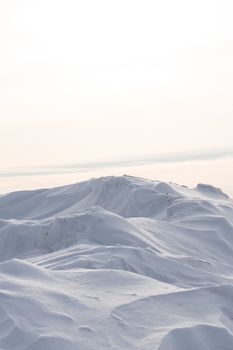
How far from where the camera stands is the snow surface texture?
216 inches

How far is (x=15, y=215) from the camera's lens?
15812mm

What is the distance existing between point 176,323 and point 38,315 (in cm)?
119

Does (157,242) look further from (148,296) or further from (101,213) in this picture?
(148,296)

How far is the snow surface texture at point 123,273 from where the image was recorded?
18.0ft

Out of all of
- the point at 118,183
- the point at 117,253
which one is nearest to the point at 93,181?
the point at 118,183

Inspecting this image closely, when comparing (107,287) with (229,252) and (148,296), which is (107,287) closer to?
(148,296)

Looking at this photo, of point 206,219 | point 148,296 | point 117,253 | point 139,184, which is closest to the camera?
point 148,296

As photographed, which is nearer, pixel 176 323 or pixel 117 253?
pixel 176 323

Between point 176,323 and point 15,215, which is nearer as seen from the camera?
point 176,323

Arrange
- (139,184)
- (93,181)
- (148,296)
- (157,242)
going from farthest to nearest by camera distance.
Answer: (93,181)
(139,184)
(157,242)
(148,296)

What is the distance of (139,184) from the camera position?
47.3 feet

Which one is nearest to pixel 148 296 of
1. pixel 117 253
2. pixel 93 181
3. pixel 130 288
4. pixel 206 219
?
pixel 130 288

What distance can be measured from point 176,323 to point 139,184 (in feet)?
28.2

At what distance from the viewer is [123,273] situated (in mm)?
7125
